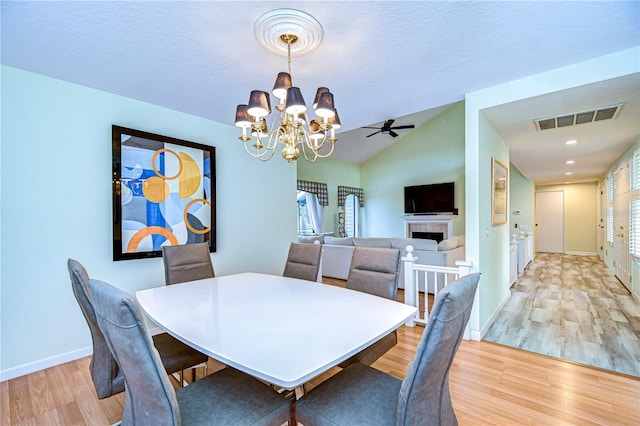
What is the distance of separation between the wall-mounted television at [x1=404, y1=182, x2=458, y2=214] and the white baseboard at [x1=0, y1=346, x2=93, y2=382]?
682cm

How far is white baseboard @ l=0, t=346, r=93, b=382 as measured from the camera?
84.3 inches

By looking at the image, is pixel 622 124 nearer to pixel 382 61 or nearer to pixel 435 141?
pixel 382 61

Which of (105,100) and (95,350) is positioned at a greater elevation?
(105,100)

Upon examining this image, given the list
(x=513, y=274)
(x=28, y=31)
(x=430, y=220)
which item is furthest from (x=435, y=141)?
(x=28, y=31)

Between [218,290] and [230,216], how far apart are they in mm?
1669

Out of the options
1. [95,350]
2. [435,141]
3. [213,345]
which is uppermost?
[435,141]

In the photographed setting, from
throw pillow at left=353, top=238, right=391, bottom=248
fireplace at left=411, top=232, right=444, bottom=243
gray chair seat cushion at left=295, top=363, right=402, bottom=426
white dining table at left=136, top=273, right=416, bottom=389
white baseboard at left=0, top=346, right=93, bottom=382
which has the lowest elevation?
white baseboard at left=0, top=346, right=93, bottom=382

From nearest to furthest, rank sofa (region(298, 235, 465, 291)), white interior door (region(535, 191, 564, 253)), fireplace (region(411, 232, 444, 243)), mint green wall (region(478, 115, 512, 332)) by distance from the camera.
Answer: mint green wall (region(478, 115, 512, 332)) < sofa (region(298, 235, 465, 291)) < fireplace (region(411, 232, 444, 243)) < white interior door (region(535, 191, 564, 253))

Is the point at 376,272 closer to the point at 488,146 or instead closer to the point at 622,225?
the point at 488,146

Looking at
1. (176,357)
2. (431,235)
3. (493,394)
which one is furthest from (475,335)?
→ (431,235)

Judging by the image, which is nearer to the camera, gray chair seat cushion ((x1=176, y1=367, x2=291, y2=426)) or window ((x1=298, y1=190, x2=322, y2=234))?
gray chair seat cushion ((x1=176, y1=367, x2=291, y2=426))

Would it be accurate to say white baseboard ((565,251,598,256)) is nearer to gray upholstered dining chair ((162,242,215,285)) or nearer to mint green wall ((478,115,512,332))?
mint green wall ((478,115,512,332))

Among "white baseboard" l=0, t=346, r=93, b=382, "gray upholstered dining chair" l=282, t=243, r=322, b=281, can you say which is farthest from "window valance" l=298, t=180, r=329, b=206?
"white baseboard" l=0, t=346, r=93, b=382

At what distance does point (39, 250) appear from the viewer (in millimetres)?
2283
